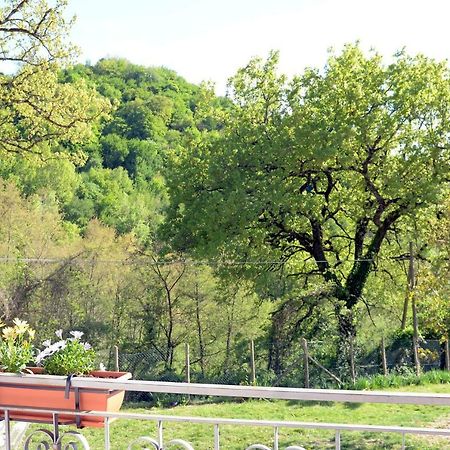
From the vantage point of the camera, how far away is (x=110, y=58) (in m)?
45.7

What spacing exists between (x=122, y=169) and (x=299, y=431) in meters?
31.0

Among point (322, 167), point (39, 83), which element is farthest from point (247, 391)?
point (322, 167)

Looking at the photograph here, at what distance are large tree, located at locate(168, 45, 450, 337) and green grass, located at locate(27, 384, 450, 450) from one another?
4.36m

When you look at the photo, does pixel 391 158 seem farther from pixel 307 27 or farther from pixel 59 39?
pixel 59 39

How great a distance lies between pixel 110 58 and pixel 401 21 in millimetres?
27493

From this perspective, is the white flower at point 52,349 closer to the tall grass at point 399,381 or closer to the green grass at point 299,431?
the green grass at point 299,431

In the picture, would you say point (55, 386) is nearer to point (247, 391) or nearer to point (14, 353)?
point (14, 353)

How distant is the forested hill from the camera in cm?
3506

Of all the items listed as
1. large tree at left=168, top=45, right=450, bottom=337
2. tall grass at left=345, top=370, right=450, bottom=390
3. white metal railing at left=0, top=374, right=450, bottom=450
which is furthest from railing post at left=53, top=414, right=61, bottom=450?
large tree at left=168, top=45, right=450, bottom=337

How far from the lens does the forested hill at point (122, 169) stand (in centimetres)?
3506

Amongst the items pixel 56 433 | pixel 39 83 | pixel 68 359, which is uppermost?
pixel 39 83

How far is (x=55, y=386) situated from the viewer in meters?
2.89

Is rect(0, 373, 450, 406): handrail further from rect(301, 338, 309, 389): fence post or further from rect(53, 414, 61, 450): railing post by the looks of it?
rect(301, 338, 309, 389): fence post

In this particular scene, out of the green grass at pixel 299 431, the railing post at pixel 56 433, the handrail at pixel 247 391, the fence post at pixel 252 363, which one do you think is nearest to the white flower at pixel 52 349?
the handrail at pixel 247 391
